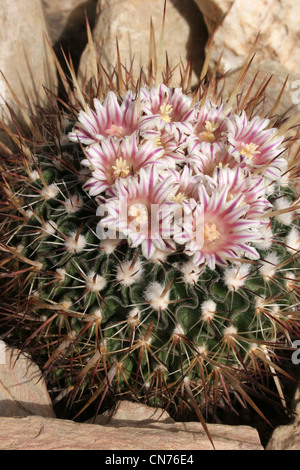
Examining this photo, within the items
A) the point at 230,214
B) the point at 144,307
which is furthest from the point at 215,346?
the point at 230,214

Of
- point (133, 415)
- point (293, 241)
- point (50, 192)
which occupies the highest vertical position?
point (293, 241)

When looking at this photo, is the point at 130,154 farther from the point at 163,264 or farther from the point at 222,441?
the point at 222,441

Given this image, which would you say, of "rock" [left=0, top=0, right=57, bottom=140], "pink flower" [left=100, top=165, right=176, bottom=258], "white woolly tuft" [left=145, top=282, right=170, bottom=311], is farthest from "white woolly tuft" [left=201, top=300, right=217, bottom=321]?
"rock" [left=0, top=0, right=57, bottom=140]

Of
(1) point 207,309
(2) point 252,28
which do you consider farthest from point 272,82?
(1) point 207,309

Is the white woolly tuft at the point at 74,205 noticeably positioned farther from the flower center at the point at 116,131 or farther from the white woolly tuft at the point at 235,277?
the white woolly tuft at the point at 235,277

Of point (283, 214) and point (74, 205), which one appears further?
point (283, 214)

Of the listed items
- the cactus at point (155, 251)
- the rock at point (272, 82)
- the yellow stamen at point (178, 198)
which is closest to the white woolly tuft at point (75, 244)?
the cactus at point (155, 251)

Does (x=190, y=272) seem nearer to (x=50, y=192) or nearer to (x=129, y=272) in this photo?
(x=129, y=272)
